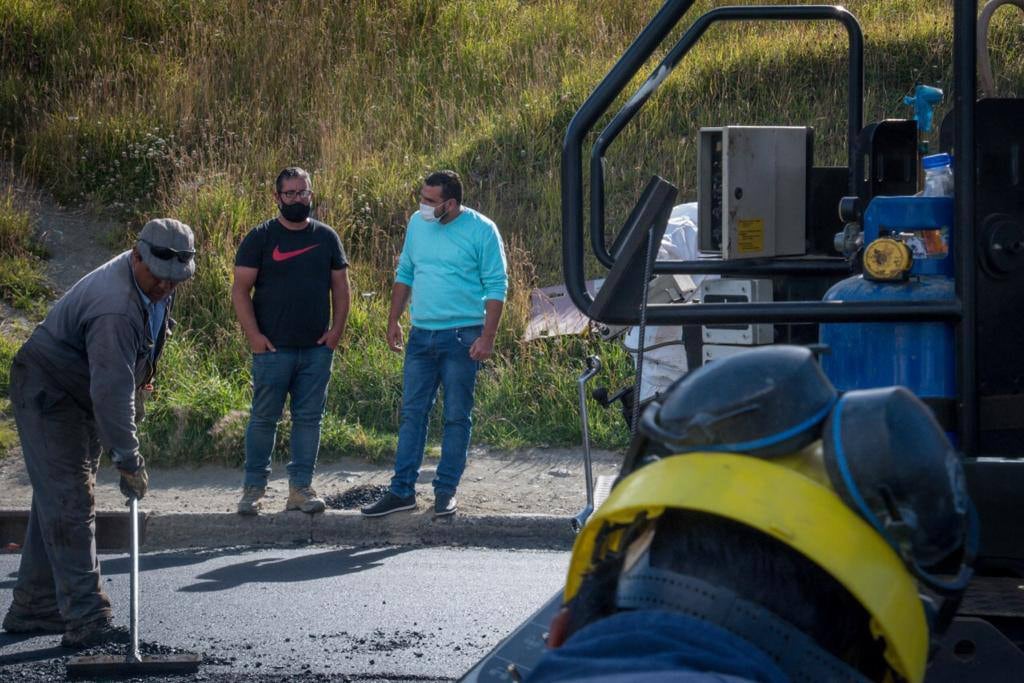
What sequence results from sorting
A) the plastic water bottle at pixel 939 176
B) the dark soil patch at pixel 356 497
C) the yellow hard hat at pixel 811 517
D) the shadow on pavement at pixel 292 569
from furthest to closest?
1. the dark soil patch at pixel 356 497
2. the shadow on pavement at pixel 292 569
3. the plastic water bottle at pixel 939 176
4. the yellow hard hat at pixel 811 517

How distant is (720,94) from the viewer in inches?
511

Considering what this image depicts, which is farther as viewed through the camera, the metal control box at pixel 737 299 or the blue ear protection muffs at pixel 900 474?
the metal control box at pixel 737 299

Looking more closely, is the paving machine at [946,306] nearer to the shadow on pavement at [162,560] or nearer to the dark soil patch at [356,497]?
the shadow on pavement at [162,560]

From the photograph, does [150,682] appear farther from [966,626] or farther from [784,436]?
[784,436]

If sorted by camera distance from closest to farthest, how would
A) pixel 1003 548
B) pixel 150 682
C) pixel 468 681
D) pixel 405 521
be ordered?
pixel 1003 548 < pixel 468 681 < pixel 150 682 < pixel 405 521

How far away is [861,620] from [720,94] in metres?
11.9

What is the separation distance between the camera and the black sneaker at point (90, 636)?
5.29 metres

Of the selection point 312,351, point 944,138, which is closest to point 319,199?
point 312,351

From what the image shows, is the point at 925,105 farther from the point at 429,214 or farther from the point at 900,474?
the point at 429,214

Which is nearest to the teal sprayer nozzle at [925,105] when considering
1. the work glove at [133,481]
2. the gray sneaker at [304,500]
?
the work glove at [133,481]

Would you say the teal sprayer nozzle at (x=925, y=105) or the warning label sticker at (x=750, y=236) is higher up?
the teal sprayer nozzle at (x=925, y=105)

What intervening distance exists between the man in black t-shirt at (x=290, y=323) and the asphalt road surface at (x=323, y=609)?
633 millimetres

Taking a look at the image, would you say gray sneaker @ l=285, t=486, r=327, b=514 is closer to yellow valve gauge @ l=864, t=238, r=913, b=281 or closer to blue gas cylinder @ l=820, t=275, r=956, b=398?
blue gas cylinder @ l=820, t=275, r=956, b=398

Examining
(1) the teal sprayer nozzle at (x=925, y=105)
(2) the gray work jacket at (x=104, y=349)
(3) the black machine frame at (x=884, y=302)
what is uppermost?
(1) the teal sprayer nozzle at (x=925, y=105)
